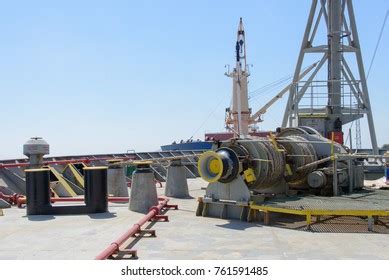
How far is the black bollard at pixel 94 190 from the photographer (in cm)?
933

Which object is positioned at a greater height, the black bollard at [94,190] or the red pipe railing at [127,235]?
the black bollard at [94,190]

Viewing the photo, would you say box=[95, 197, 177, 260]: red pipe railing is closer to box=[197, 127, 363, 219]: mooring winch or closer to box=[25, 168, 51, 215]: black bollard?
box=[197, 127, 363, 219]: mooring winch

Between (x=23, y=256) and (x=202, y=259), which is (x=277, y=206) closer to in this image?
(x=202, y=259)

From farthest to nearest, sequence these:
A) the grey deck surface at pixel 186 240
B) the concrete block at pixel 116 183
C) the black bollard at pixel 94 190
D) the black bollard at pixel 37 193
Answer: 1. the concrete block at pixel 116 183
2. the black bollard at pixel 94 190
3. the black bollard at pixel 37 193
4. the grey deck surface at pixel 186 240

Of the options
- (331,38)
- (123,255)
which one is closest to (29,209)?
(123,255)

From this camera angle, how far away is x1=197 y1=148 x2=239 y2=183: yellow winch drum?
8242mm

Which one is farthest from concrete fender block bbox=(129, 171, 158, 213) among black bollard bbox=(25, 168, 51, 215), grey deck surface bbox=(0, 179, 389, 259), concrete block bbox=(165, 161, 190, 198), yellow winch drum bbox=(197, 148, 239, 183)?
concrete block bbox=(165, 161, 190, 198)

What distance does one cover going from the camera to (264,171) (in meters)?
8.70

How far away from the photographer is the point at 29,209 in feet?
30.1

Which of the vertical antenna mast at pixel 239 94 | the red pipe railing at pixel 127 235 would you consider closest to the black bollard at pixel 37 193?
the red pipe railing at pixel 127 235

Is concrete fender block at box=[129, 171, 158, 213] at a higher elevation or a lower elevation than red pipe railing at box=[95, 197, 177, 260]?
higher

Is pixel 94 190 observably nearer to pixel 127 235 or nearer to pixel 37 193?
pixel 37 193

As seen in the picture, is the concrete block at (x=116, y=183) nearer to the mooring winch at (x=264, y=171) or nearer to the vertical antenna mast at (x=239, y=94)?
the mooring winch at (x=264, y=171)
